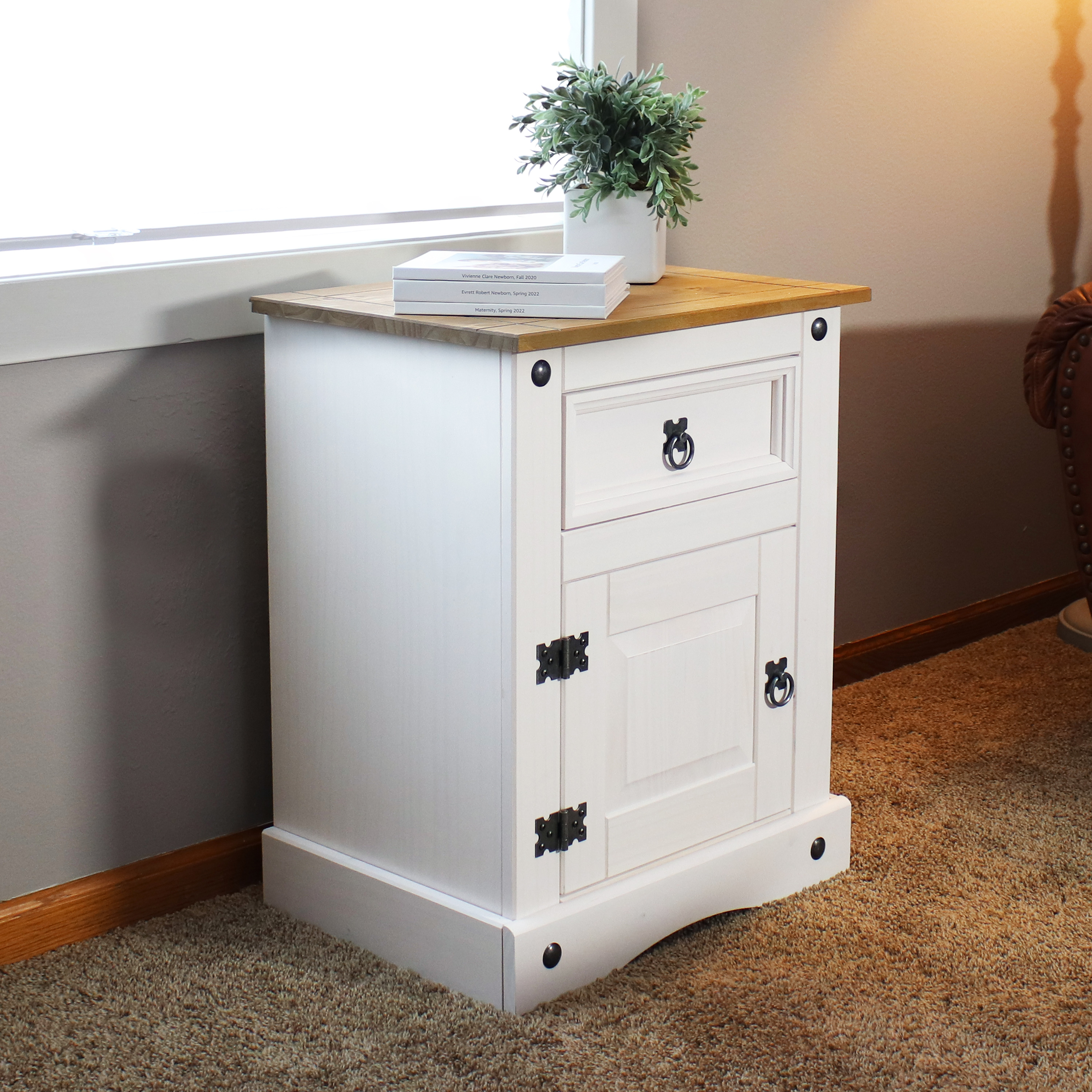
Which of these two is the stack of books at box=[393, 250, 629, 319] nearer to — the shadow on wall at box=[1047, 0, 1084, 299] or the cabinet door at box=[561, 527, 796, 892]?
the cabinet door at box=[561, 527, 796, 892]

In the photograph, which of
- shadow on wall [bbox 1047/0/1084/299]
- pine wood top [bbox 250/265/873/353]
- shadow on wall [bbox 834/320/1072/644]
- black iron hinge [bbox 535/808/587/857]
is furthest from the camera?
shadow on wall [bbox 1047/0/1084/299]

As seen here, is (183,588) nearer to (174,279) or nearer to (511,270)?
(174,279)

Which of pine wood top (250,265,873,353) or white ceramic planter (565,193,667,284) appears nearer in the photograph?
pine wood top (250,265,873,353)

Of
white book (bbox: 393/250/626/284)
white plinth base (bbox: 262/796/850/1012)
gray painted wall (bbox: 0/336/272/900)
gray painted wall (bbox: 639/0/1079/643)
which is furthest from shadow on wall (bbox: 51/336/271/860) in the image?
gray painted wall (bbox: 639/0/1079/643)

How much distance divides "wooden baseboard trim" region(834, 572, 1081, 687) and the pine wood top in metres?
1.00

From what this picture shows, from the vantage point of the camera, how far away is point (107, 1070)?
1.43 m

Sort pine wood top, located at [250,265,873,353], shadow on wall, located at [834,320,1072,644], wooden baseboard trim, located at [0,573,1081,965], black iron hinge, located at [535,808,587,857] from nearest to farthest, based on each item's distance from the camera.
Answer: pine wood top, located at [250,265,873,353] → black iron hinge, located at [535,808,587,857] → wooden baseboard trim, located at [0,573,1081,965] → shadow on wall, located at [834,320,1072,644]

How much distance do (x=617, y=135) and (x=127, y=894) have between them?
110cm

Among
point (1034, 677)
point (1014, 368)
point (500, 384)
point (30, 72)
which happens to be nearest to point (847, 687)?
point (1034, 677)

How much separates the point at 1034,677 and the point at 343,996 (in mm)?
1546

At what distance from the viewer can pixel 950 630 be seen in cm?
279

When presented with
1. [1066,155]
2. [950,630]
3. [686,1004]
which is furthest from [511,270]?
[1066,155]

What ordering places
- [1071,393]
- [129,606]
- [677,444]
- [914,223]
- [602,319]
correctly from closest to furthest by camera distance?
[602,319] → [677,444] → [129,606] → [1071,393] → [914,223]

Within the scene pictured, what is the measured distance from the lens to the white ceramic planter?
1.74 meters
